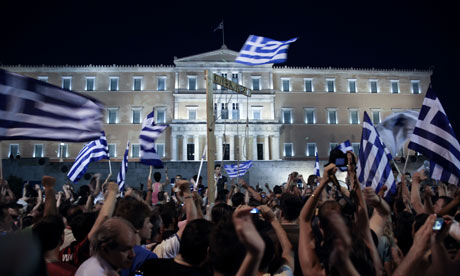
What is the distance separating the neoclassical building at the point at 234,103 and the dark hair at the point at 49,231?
3433 centimetres

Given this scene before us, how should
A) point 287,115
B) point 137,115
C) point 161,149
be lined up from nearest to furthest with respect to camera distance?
point 161,149 < point 137,115 < point 287,115

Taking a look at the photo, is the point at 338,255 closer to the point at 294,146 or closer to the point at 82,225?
the point at 82,225

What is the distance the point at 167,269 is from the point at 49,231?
3.15 ft

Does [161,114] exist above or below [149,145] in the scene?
above

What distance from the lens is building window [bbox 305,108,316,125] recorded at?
41469mm

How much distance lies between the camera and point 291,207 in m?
3.70

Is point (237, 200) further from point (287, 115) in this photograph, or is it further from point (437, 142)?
point (287, 115)

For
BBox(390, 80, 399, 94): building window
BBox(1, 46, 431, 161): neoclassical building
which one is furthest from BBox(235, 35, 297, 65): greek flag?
BBox(390, 80, 399, 94): building window

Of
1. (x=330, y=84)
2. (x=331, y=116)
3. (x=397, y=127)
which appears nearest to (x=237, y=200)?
(x=397, y=127)

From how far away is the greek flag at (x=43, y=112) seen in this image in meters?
3.57

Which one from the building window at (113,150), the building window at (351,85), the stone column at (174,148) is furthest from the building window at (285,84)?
the building window at (113,150)

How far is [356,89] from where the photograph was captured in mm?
42781

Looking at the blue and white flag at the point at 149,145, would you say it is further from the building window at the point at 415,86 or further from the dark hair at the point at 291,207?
the building window at the point at 415,86

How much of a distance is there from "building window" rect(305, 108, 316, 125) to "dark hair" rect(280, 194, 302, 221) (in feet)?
126
